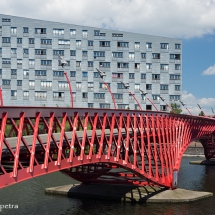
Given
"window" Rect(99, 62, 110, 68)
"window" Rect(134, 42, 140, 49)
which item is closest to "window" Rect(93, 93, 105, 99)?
"window" Rect(99, 62, 110, 68)

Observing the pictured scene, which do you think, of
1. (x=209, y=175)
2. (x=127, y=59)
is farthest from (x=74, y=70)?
(x=209, y=175)

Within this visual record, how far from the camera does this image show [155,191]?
5284 cm

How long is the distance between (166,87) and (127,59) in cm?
1283

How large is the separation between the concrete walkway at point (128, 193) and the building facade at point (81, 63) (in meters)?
56.6

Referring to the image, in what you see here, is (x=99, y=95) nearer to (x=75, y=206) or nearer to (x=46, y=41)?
(x=46, y=41)

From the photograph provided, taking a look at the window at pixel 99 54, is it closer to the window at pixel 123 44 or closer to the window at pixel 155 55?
the window at pixel 123 44

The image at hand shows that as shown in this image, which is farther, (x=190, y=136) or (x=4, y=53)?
(x=4, y=53)

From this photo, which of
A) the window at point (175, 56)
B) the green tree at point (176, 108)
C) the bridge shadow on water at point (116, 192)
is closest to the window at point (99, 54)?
the window at point (175, 56)

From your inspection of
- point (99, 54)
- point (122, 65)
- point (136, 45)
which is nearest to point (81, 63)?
point (99, 54)

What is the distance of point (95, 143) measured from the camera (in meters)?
41.7

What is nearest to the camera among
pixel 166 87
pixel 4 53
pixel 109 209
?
pixel 109 209

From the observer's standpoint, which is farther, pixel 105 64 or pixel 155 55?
pixel 155 55

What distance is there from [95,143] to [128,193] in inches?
462

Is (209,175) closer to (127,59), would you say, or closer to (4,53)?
(127,59)
